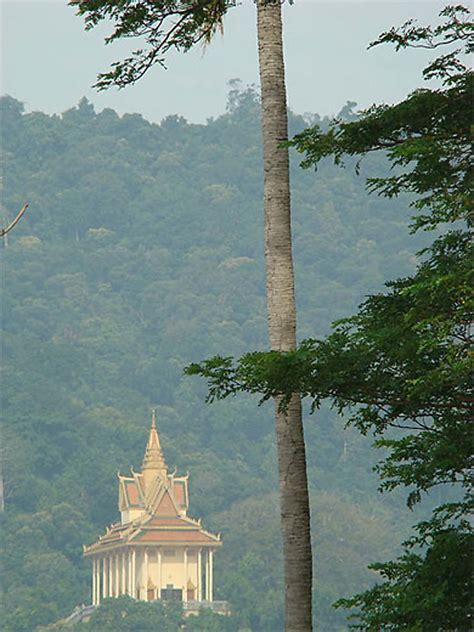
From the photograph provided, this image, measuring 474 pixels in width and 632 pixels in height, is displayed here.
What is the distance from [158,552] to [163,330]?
36668mm

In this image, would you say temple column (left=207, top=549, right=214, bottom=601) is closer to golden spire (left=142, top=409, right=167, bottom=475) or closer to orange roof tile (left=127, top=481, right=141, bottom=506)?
golden spire (left=142, top=409, right=167, bottom=475)

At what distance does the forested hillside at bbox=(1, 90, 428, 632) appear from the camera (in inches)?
3081

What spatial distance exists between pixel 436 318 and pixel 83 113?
13832cm

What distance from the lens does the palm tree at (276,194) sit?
9.24 m

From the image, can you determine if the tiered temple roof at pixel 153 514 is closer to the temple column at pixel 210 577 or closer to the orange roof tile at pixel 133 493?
the orange roof tile at pixel 133 493

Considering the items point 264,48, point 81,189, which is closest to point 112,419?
point 81,189

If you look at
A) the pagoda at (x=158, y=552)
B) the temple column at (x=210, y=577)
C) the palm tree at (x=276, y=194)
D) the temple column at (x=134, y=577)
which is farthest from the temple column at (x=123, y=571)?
the palm tree at (x=276, y=194)

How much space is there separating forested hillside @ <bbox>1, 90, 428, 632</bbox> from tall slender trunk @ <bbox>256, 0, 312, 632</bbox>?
5857 centimetres

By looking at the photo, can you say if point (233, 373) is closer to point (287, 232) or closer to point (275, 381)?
point (275, 381)

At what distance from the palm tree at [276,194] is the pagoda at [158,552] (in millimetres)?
67177

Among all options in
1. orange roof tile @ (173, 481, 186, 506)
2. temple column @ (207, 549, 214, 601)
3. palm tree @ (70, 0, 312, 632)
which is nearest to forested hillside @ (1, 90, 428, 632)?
temple column @ (207, 549, 214, 601)

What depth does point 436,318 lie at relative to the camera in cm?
840

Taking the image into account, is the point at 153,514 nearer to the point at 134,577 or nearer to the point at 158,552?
the point at 158,552

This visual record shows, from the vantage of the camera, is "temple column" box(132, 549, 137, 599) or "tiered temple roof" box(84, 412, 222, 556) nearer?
"temple column" box(132, 549, 137, 599)
